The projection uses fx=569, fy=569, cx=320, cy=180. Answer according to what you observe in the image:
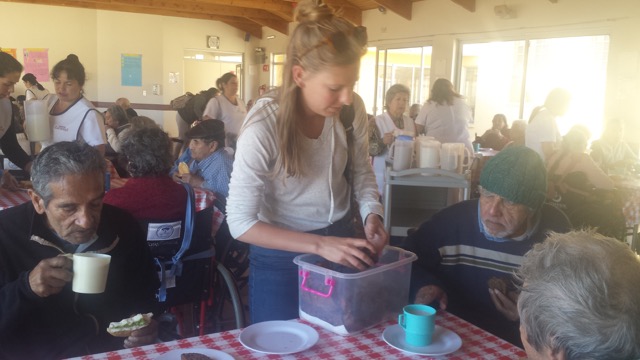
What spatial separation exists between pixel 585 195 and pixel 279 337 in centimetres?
365

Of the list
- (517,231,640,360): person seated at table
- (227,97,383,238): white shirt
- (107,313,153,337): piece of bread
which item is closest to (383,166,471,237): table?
(227,97,383,238): white shirt

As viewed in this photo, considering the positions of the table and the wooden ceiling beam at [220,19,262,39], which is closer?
the table

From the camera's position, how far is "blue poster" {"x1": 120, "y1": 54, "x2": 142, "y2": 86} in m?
12.2

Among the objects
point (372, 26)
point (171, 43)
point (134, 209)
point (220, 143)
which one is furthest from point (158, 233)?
point (171, 43)

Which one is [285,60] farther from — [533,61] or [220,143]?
[533,61]

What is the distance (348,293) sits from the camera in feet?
4.72

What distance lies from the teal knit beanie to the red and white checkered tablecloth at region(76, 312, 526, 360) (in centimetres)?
46

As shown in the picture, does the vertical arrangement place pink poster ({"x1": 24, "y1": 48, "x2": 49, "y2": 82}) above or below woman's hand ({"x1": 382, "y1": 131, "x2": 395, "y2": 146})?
above

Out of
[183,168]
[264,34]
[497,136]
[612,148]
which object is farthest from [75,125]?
[264,34]

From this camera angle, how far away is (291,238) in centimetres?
153

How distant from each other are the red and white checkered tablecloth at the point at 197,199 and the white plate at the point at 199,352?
1.39 m

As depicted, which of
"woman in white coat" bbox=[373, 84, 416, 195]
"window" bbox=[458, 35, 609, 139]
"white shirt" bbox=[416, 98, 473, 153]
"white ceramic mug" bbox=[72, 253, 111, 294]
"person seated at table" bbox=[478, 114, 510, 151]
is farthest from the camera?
"person seated at table" bbox=[478, 114, 510, 151]

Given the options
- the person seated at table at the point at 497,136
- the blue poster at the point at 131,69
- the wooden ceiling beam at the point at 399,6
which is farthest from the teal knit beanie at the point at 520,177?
the blue poster at the point at 131,69

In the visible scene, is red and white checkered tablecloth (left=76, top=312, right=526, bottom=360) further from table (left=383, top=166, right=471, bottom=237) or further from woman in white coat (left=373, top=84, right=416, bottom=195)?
woman in white coat (left=373, top=84, right=416, bottom=195)
